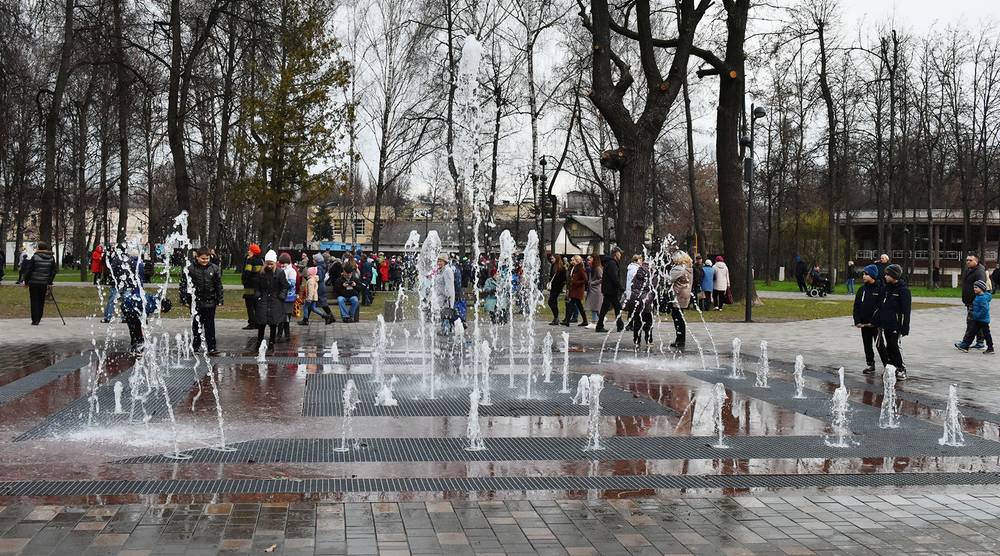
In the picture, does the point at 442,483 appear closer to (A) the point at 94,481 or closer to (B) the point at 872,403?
(A) the point at 94,481

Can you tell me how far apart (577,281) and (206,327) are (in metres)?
9.14

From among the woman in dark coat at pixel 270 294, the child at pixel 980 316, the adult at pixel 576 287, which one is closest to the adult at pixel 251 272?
the woman in dark coat at pixel 270 294

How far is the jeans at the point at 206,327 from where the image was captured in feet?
47.0

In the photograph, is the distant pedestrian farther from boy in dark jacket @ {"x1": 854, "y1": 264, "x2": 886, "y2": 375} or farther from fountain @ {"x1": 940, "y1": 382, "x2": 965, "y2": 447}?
fountain @ {"x1": 940, "y1": 382, "x2": 965, "y2": 447}

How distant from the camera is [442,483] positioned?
6.52 meters

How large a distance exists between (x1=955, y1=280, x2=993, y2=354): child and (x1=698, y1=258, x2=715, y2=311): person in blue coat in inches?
404

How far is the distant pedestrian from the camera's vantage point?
1264cm

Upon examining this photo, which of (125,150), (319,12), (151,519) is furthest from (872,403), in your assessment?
(125,150)

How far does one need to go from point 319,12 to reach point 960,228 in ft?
198

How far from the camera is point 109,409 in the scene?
9375 mm

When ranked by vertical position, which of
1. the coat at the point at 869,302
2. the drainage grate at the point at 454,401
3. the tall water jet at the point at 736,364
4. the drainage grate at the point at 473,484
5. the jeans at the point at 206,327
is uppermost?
the coat at the point at 869,302

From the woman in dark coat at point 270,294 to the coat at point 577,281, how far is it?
7.02 meters

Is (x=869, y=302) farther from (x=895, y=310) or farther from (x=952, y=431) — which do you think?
(x=952, y=431)

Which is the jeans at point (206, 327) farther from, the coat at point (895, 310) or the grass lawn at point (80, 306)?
the coat at point (895, 310)
